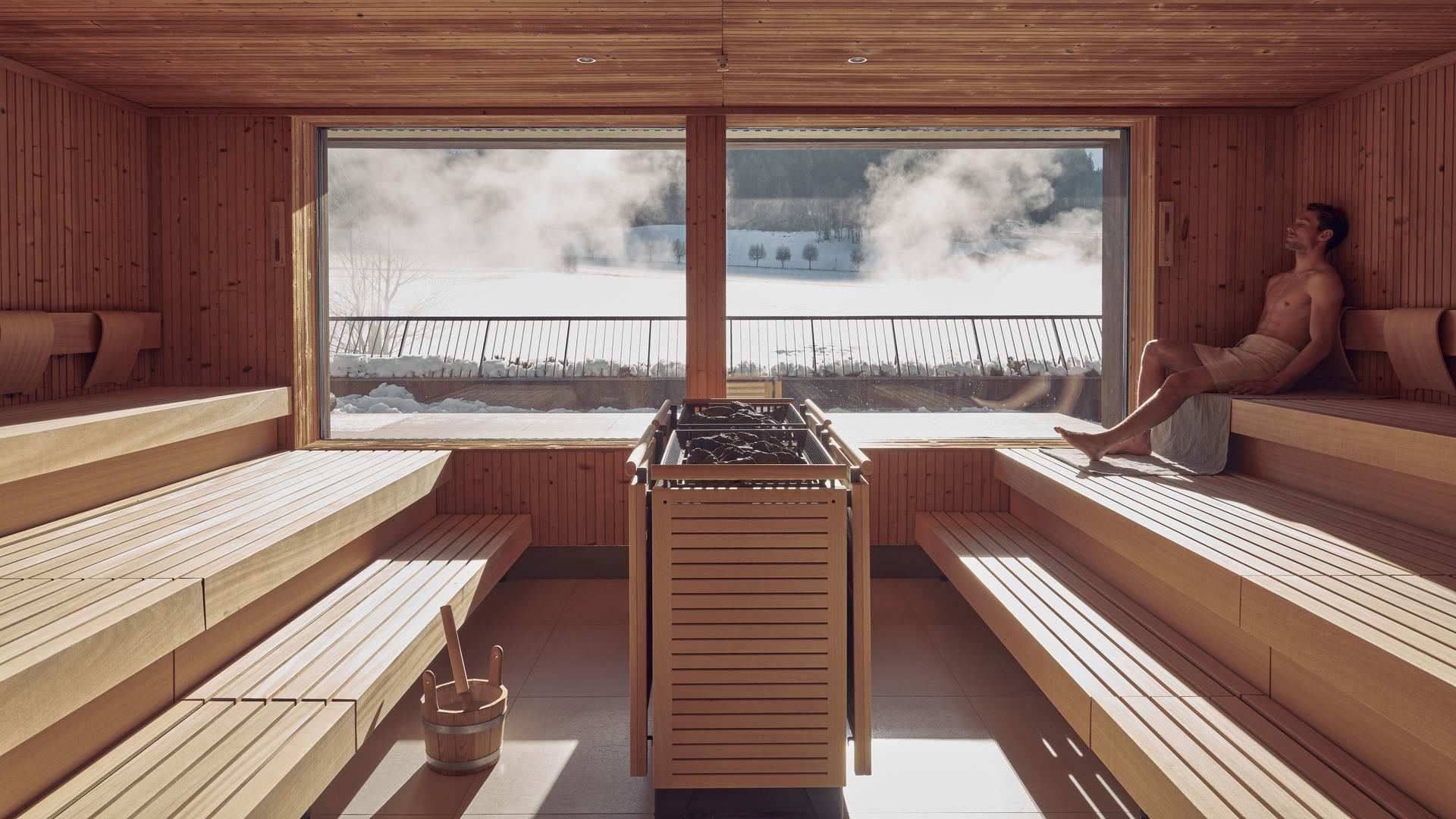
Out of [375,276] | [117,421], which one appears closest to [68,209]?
[117,421]

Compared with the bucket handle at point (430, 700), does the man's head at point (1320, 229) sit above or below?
above

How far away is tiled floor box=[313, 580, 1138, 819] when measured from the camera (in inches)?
92.0

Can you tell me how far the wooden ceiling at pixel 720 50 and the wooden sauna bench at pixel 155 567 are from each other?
1.57 metres

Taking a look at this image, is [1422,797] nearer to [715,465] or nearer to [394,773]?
[715,465]

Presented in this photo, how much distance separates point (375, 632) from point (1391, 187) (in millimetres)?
4125

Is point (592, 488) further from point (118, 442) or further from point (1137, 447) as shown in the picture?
point (1137, 447)

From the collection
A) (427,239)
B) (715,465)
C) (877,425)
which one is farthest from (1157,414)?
(427,239)

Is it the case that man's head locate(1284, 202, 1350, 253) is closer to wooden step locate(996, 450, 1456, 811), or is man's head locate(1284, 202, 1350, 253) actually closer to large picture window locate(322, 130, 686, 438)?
wooden step locate(996, 450, 1456, 811)

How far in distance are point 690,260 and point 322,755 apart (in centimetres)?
285

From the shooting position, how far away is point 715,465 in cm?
223

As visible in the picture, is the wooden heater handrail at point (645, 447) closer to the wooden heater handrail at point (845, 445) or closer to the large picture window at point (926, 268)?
the wooden heater handrail at point (845, 445)

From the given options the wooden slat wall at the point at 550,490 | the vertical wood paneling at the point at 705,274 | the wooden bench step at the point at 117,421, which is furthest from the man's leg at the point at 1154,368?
the wooden bench step at the point at 117,421

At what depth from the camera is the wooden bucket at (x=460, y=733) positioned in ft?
8.14

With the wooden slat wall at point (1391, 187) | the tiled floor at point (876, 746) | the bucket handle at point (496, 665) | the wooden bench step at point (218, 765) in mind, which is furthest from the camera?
the wooden slat wall at point (1391, 187)
